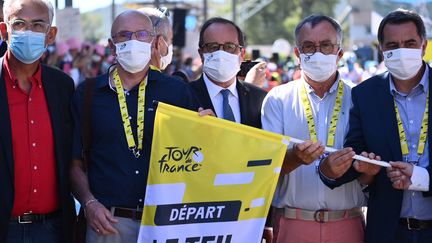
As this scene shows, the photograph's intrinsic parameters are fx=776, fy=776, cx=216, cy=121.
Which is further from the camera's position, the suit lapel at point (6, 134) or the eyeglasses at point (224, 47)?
the eyeglasses at point (224, 47)

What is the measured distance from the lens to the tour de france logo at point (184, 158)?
4.78 m

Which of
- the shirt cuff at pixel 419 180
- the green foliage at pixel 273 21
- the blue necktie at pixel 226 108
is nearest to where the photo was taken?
the shirt cuff at pixel 419 180

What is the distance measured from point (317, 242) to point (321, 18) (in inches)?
61.8

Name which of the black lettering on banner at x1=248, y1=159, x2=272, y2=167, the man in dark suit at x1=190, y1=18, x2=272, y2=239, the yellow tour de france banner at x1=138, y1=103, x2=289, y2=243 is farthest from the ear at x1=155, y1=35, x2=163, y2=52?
the black lettering on banner at x1=248, y1=159, x2=272, y2=167

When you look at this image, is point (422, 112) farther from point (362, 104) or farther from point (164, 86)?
point (164, 86)

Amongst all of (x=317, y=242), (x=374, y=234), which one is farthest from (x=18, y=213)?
(x=374, y=234)

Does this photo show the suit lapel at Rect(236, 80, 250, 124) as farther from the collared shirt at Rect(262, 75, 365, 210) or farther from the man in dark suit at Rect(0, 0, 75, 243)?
the man in dark suit at Rect(0, 0, 75, 243)

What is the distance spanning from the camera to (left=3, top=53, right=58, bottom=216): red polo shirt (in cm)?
494

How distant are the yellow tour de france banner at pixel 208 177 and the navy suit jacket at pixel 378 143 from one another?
586 millimetres

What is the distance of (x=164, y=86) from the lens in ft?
16.9

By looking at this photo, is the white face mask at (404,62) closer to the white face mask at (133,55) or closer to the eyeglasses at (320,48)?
the eyeglasses at (320,48)

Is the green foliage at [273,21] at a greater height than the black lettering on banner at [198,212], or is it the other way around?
the green foliage at [273,21]

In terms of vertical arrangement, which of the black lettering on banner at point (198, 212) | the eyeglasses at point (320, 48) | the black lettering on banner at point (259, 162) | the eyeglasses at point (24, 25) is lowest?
the black lettering on banner at point (198, 212)

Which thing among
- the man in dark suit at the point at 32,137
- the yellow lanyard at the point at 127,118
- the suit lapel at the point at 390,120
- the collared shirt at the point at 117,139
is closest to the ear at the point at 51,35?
the man in dark suit at the point at 32,137
